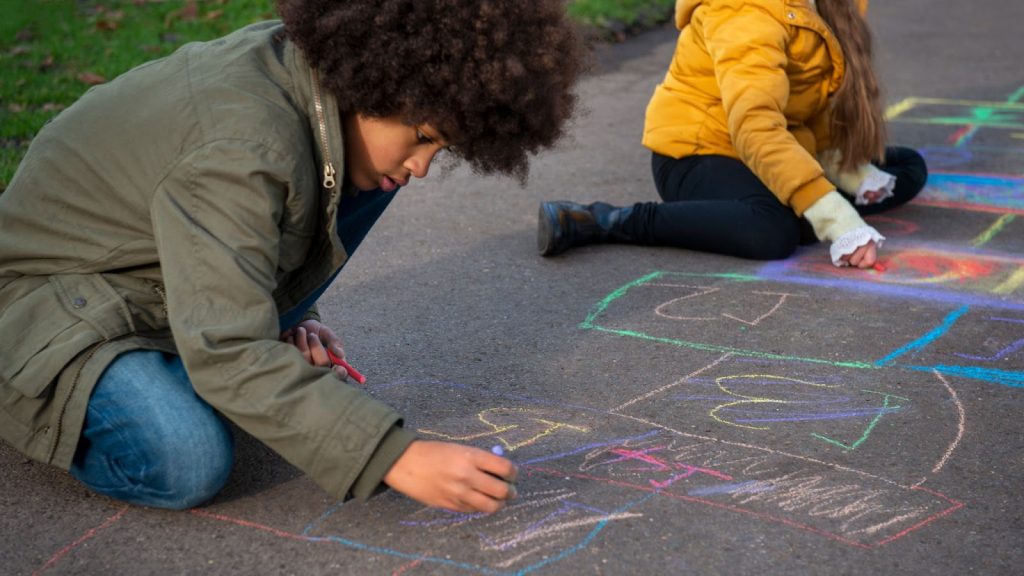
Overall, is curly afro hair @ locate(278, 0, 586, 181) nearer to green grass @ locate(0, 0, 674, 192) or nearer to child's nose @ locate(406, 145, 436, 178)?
child's nose @ locate(406, 145, 436, 178)

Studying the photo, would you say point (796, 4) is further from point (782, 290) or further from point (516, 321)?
point (516, 321)

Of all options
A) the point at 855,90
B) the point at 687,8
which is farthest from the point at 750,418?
the point at 687,8

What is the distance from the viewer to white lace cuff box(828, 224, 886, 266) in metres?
3.50

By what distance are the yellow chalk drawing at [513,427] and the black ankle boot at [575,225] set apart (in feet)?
3.79

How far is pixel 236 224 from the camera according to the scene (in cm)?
195

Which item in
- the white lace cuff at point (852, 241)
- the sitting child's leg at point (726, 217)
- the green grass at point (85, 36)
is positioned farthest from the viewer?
the green grass at point (85, 36)

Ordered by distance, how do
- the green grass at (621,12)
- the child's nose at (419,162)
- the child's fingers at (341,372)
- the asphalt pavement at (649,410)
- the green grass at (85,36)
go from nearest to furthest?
the asphalt pavement at (649,410), the child's nose at (419,162), the child's fingers at (341,372), the green grass at (85,36), the green grass at (621,12)

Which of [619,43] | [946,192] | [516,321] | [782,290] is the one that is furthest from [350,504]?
[619,43]

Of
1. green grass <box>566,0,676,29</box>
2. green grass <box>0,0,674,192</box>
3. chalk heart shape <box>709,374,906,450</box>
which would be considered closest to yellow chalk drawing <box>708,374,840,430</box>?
chalk heart shape <box>709,374,906,450</box>

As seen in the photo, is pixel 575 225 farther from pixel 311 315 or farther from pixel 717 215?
pixel 311 315

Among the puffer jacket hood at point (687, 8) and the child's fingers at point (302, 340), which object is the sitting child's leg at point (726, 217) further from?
the child's fingers at point (302, 340)

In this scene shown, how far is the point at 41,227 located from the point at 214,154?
479mm

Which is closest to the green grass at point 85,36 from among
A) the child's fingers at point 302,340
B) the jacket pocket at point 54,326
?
the child's fingers at point 302,340

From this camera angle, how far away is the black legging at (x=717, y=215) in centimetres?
365
